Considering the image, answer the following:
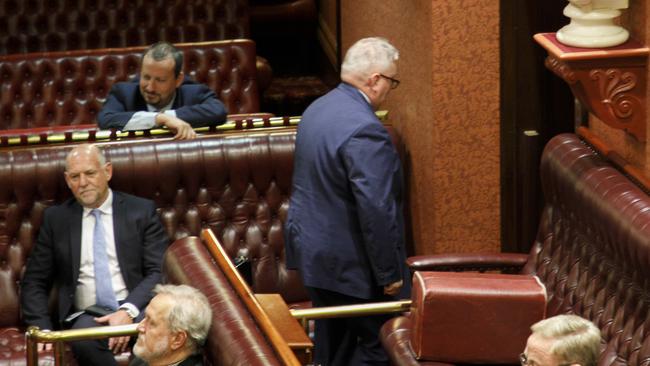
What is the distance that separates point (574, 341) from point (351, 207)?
154 centimetres

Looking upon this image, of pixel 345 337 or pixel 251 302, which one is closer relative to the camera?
pixel 251 302

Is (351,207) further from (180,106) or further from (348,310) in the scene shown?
(180,106)

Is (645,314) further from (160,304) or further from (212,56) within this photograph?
(212,56)

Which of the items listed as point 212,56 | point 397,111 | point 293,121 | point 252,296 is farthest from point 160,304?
point 212,56

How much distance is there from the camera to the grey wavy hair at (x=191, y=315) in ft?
13.1

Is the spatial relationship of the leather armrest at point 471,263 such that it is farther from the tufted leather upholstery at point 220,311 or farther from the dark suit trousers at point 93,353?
the dark suit trousers at point 93,353

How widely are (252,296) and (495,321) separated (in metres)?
0.89

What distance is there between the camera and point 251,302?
4.00 metres

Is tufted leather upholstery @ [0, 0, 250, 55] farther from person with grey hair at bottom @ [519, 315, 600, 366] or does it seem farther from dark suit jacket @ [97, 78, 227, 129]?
person with grey hair at bottom @ [519, 315, 600, 366]

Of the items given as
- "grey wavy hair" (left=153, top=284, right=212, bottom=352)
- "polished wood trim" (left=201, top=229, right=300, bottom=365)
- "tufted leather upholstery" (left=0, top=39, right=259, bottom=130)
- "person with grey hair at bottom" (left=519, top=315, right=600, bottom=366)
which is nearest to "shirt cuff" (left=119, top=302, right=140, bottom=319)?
"polished wood trim" (left=201, top=229, right=300, bottom=365)

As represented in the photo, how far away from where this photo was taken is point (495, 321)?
175 inches

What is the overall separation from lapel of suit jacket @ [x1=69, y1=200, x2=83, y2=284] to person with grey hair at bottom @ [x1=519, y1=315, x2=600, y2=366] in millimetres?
2251

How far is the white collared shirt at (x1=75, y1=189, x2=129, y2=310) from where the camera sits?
5.33 metres

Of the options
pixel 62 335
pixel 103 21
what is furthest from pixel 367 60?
pixel 103 21
